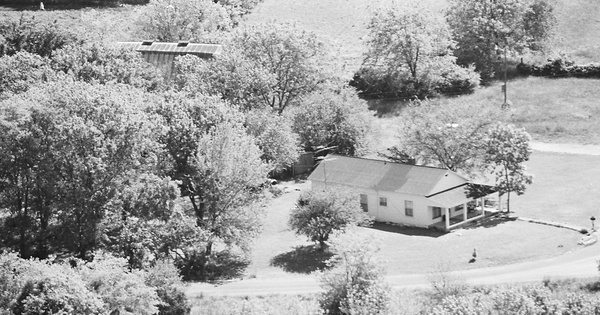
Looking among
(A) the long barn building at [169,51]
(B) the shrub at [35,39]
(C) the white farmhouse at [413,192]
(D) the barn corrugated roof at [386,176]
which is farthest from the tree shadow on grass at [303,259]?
(B) the shrub at [35,39]

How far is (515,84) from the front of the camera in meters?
119

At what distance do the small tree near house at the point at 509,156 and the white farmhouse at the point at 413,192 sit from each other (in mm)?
1429

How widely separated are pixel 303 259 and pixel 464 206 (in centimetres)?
1539

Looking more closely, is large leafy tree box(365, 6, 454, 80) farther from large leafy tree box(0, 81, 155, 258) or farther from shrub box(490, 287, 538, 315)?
shrub box(490, 287, 538, 315)

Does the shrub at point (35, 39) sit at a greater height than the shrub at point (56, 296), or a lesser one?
greater

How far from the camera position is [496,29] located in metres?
122

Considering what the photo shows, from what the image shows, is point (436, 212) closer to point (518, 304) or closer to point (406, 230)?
point (406, 230)

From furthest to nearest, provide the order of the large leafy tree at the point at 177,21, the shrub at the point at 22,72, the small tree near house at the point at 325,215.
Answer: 1. the large leafy tree at the point at 177,21
2. the shrub at the point at 22,72
3. the small tree near house at the point at 325,215

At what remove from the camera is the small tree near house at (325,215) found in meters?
82.6

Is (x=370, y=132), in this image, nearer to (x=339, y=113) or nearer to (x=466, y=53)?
(x=339, y=113)

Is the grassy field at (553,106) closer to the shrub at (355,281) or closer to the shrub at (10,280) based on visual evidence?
the shrub at (355,281)

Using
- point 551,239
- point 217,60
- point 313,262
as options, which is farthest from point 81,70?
point 551,239

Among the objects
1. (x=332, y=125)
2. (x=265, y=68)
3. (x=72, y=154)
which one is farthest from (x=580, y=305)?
(x=265, y=68)

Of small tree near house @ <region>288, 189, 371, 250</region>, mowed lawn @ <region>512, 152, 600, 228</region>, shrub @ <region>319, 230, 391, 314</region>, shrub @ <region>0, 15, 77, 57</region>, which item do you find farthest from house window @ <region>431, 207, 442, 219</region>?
shrub @ <region>0, 15, 77, 57</region>
